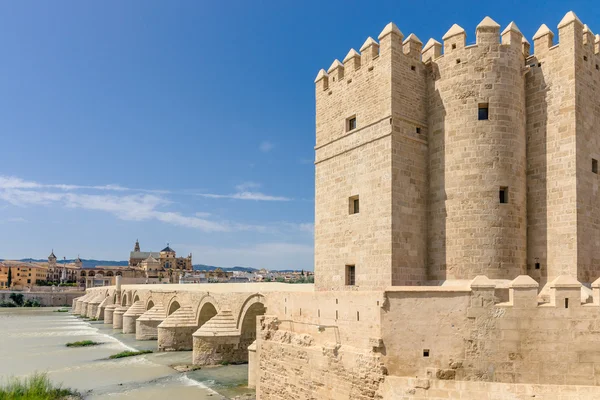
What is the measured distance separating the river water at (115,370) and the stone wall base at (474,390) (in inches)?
332

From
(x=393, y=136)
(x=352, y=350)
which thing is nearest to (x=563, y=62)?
(x=393, y=136)

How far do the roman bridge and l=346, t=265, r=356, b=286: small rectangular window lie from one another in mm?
1948

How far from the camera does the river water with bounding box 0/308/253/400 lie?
1730 centimetres

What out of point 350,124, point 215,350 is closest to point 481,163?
point 350,124

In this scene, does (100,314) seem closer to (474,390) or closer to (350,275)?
(350,275)

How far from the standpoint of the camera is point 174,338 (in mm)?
25375

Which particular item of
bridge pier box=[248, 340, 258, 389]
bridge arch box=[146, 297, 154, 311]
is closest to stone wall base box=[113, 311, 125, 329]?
bridge arch box=[146, 297, 154, 311]

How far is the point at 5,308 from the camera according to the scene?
66.2 metres

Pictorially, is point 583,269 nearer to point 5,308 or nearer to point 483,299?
point 483,299

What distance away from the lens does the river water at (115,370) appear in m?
17.3

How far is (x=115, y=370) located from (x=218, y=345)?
16.4ft

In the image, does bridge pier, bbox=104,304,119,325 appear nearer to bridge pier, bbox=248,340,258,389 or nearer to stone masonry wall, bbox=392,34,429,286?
bridge pier, bbox=248,340,258,389

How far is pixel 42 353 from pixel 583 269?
87.5ft

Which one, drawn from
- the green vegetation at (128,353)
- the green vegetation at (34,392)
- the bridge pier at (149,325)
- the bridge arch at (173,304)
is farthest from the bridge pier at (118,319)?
the green vegetation at (34,392)
